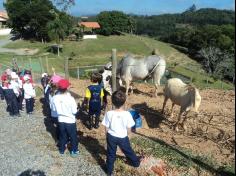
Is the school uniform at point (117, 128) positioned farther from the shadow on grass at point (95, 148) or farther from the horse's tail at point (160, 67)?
the horse's tail at point (160, 67)

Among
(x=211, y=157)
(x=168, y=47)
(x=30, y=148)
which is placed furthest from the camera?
(x=168, y=47)

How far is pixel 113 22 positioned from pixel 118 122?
297 feet

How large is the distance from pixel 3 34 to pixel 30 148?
7807 centimetres

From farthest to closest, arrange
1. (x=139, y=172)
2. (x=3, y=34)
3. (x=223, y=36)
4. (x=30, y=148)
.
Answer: (x=3, y=34)
(x=223, y=36)
(x=30, y=148)
(x=139, y=172)

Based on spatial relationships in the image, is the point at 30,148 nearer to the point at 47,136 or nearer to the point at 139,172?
the point at 47,136

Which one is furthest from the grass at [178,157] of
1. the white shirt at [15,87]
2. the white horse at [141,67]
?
the white horse at [141,67]

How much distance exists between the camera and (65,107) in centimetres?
843

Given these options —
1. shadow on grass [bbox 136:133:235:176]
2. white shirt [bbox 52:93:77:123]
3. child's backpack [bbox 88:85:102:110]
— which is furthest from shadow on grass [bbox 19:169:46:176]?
shadow on grass [bbox 136:133:235:176]

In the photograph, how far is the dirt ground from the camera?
31.6ft

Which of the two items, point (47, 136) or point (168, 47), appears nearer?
point (47, 136)

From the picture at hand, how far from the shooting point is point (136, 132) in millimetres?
10727

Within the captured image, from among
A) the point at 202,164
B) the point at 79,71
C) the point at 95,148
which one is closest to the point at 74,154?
the point at 95,148

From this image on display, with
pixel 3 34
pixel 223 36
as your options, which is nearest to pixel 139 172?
pixel 223 36

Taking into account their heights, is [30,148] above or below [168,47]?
above
